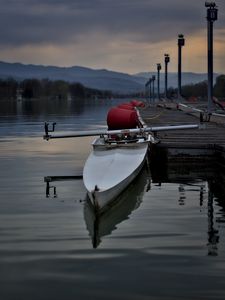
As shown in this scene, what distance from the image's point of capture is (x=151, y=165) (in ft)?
77.0

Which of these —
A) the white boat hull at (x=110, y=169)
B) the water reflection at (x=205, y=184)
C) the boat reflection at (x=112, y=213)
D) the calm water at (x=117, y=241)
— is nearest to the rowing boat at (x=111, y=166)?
the white boat hull at (x=110, y=169)

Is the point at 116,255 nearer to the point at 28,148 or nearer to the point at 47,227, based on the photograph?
the point at 47,227

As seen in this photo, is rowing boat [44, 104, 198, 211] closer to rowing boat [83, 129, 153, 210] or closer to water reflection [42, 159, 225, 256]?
rowing boat [83, 129, 153, 210]

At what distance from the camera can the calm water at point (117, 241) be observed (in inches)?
364

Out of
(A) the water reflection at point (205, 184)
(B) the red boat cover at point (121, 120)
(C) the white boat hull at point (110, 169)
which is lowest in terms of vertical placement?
(A) the water reflection at point (205, 184)

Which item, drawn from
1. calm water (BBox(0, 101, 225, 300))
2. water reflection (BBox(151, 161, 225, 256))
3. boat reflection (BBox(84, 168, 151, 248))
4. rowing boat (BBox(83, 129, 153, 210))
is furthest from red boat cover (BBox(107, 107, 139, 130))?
boat reflection (BBox(84, 168, 151, 248))

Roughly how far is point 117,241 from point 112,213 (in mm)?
2468

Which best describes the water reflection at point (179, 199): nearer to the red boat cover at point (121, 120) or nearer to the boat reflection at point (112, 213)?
the boat reflection at point (112, 213)

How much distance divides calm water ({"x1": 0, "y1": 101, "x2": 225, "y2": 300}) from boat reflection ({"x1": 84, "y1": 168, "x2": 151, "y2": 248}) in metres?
0.02

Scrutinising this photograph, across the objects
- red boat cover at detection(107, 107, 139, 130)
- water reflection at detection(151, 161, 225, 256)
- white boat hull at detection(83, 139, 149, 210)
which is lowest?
water reflection at detection(151, 161, 225, 256)

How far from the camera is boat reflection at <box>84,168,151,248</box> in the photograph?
1279 cm

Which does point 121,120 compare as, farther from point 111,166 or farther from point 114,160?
point 111,166

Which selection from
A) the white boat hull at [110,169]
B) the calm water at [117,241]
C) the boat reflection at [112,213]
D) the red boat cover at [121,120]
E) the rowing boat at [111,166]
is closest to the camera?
the calm water at [117,241]

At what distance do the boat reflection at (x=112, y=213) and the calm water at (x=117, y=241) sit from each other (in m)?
0.02
